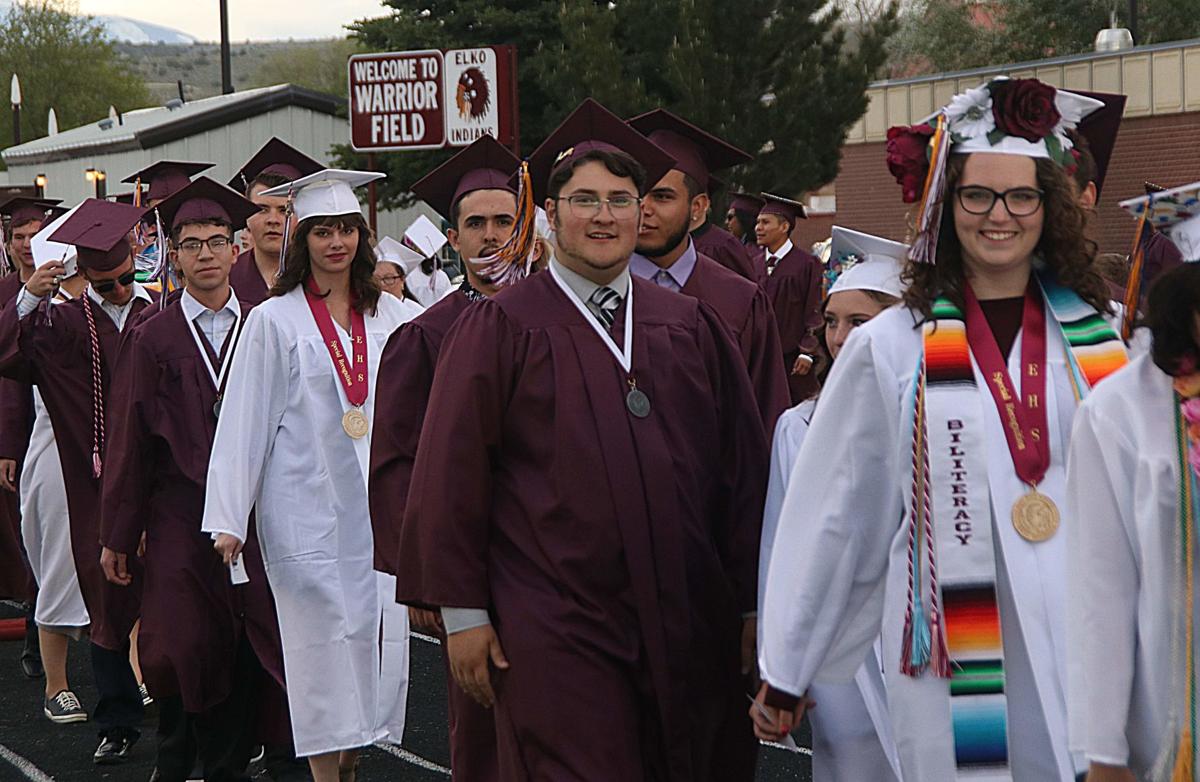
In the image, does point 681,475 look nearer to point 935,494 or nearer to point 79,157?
point 935,494

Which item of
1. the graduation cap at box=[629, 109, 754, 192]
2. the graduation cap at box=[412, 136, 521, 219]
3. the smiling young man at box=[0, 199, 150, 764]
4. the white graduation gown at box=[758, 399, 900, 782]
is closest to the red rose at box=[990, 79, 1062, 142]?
the white graduation gown at box=[758, 399, 900, 782]

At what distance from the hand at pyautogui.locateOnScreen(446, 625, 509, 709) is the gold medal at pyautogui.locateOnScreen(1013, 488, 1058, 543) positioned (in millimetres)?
1442

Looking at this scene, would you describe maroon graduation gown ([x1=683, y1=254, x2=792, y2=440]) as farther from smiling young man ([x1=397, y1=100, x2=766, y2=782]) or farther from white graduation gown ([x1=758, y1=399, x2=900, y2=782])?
white graduation gown ([x1=758, y1=399, x2=900, y2=782])

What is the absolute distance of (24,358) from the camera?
9023 millimetres

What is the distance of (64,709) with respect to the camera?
9094mm

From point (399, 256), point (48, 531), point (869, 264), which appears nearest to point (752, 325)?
point (869, 264)

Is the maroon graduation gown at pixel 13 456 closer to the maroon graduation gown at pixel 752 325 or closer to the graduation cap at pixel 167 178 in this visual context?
the graduation cap at pixel 167 178

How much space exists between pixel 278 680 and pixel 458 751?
1.96 metres

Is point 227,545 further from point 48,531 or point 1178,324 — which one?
point 1178,324

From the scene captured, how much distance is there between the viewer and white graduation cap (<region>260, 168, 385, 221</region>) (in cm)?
746

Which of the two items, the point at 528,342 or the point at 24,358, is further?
the point at 24,358

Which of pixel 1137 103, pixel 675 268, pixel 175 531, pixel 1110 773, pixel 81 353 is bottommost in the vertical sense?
pixel 175 531

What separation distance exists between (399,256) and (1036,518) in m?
9.65

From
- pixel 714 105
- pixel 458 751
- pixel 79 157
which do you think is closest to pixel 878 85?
pixel 714 105
